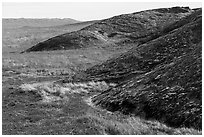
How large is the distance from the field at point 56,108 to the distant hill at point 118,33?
2226cm

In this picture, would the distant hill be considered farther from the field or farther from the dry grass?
the dry grass

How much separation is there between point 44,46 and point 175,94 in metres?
60.7

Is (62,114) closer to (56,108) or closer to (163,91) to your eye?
(56,108)

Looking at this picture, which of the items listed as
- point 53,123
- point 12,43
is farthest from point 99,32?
point 53,123

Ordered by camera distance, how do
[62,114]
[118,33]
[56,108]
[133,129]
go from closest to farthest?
[133,129], [62,114], [56,108], [118,33]

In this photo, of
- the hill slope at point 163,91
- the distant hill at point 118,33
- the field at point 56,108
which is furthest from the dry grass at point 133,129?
the distant hill at point 118,33

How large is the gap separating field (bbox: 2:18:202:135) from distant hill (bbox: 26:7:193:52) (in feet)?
73.0

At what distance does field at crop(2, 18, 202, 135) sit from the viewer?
18.8 meters

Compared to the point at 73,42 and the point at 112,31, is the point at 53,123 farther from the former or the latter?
the point at 112,31

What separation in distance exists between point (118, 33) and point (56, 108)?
216 feet

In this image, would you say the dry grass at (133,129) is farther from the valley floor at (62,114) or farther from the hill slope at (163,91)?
the hill slope at (163,91)

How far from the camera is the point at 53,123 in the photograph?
66.8 ft

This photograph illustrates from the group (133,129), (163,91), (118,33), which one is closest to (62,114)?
(133,129)

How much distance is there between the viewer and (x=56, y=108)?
86.8 ft
